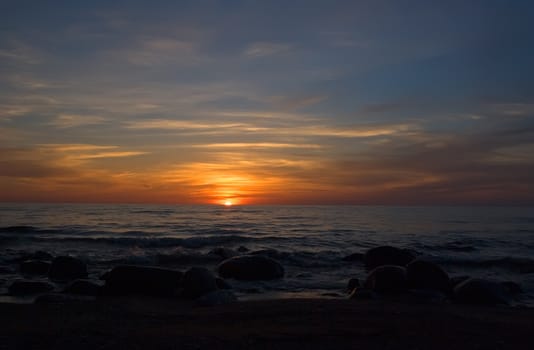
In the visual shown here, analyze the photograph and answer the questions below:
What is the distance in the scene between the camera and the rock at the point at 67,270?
15852 mm

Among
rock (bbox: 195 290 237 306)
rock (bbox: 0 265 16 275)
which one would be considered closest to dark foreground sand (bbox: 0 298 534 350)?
rock (bbox: 195 290 237 306)

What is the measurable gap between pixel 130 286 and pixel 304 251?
43.6ft

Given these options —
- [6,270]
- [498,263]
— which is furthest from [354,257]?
[6,270]

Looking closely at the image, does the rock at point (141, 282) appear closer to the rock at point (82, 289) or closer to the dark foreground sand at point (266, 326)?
the rock at point (82, 289)

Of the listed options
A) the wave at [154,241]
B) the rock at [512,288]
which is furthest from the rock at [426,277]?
the wave at [154,241]

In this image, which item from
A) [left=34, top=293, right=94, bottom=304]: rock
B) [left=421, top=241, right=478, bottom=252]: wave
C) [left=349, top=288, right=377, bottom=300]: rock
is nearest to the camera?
[left=34, top=293, right=94, bottom=304]: rock

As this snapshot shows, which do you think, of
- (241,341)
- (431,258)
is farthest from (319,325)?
(431,258)

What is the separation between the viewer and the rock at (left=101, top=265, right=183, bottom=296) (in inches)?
510

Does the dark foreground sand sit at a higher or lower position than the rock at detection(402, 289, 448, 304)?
higher

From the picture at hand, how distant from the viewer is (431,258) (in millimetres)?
22062

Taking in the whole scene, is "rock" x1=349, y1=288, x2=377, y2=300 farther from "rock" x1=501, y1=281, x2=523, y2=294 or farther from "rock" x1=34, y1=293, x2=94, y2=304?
"rock" x1=34, y1=293, x2=94, y2=304

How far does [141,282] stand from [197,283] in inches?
68.8

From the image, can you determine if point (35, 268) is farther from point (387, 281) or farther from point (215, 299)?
point (387, 281)

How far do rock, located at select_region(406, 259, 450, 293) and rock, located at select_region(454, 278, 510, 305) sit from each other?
100 cm
